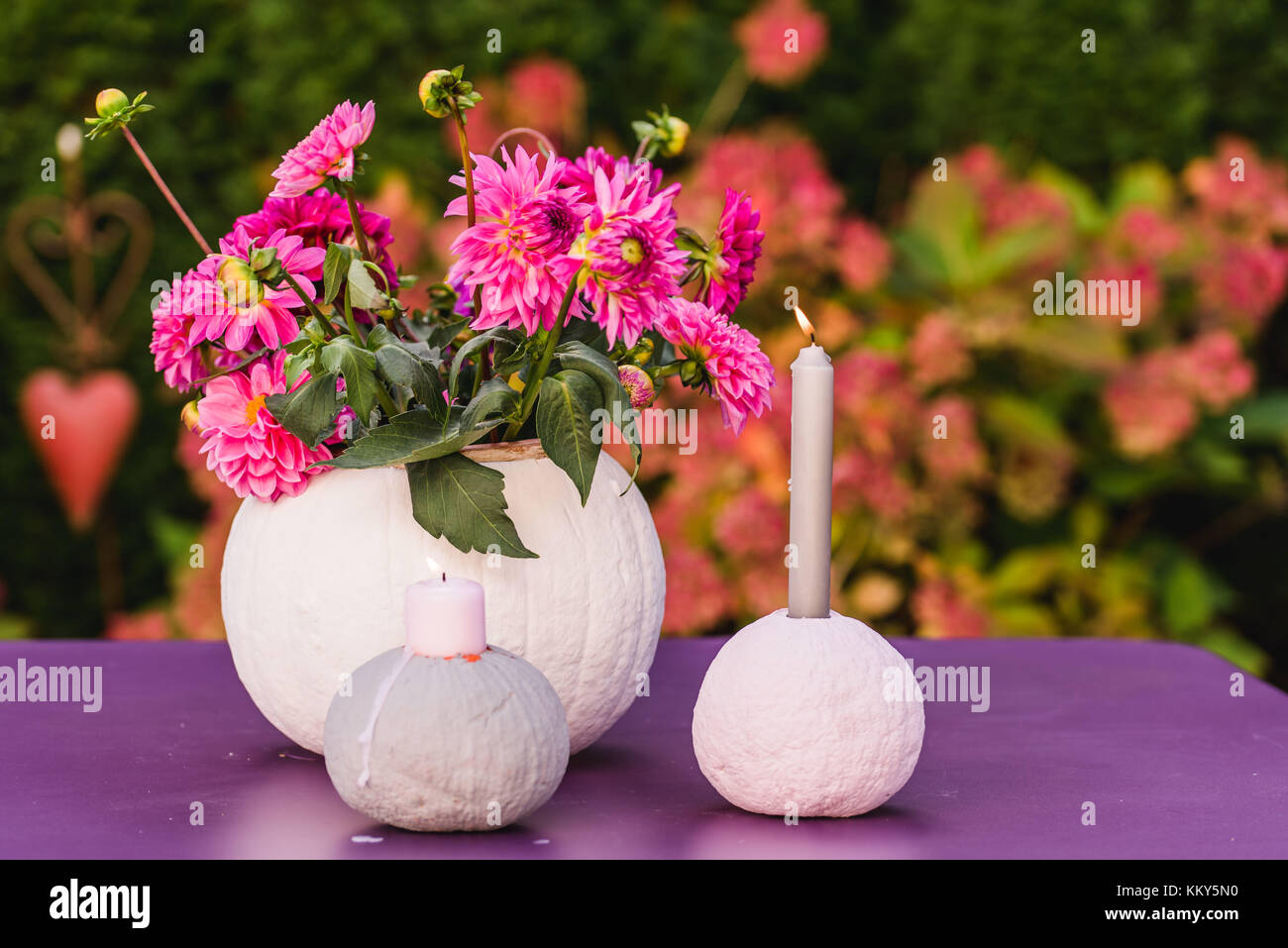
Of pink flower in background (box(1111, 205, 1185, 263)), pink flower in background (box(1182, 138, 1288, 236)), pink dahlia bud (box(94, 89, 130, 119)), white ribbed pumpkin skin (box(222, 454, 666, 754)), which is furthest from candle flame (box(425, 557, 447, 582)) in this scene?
pink flower in background (box(1182, 138, 1288, 236))

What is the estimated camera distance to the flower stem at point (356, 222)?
88 cm

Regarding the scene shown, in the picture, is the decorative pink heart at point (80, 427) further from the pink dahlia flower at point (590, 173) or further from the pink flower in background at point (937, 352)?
the pink dahlia flower at point (590, 173)

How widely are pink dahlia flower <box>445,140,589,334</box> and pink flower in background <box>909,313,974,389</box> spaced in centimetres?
122

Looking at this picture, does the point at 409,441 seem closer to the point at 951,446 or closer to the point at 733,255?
the point at 733,255

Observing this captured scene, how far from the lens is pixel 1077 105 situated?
231 centimetres

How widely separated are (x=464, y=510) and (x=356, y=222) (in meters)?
0.20

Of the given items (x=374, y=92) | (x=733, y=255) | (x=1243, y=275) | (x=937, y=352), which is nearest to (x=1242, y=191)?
(x=1243, y=275)

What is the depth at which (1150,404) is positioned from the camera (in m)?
1.98

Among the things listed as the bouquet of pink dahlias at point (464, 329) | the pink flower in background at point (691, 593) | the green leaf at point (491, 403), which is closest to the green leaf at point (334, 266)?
the bouquet of pink dahlias at point (464, 329)

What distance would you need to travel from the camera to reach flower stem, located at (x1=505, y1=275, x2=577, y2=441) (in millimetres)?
812

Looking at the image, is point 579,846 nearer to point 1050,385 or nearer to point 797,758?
point 797,758

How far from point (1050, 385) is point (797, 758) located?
1.42 m

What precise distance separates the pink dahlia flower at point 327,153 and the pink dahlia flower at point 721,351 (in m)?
0.21
